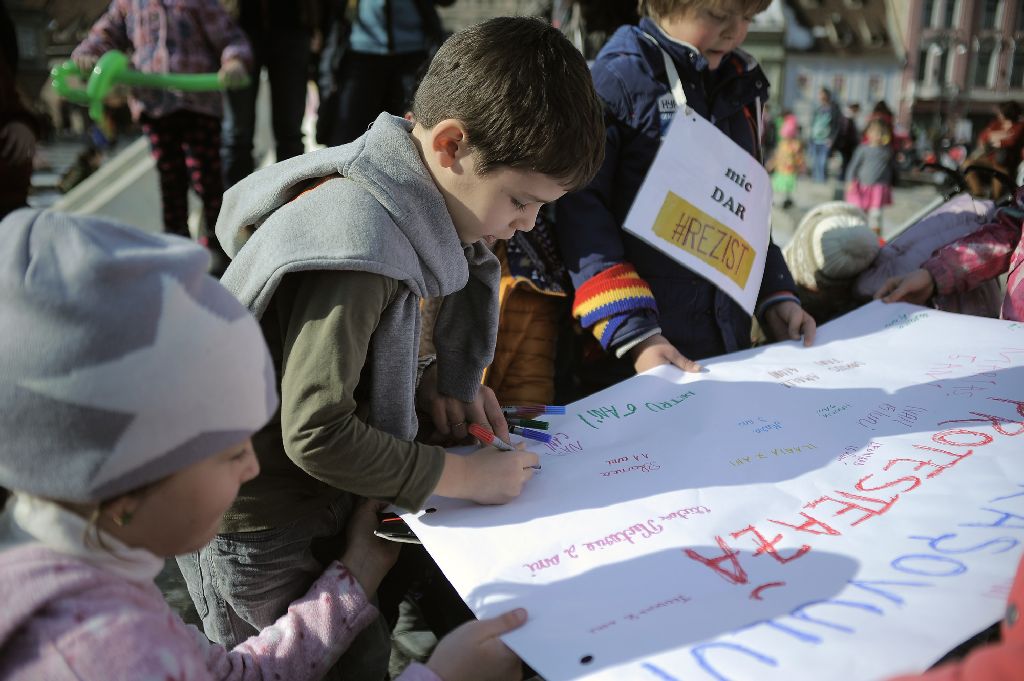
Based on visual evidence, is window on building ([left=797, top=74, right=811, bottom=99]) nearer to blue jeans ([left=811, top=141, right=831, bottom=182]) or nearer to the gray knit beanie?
blue jeans ([left=811, top=141, right=831, bottom=182])

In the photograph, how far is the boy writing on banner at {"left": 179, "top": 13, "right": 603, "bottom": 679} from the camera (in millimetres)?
1014

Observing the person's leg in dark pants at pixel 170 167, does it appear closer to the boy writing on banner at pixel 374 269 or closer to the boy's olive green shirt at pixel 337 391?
the boy writing on banner at pixel 374 269

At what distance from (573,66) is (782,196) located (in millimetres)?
11063

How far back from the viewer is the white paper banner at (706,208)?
1.68 metres

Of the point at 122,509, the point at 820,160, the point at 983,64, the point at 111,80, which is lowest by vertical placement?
the point at 820,160

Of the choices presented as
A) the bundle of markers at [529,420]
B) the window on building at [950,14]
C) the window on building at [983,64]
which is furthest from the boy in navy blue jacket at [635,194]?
the window on building at [983,64]

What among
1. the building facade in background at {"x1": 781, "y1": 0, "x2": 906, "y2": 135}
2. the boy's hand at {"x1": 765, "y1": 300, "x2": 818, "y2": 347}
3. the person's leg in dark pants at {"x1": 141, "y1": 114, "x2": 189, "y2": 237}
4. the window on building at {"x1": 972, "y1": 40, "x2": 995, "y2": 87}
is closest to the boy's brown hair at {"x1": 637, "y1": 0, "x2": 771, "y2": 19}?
the boy's hand at {"x1": 765, "y1": 300, "x2": 818, "y2": 347}

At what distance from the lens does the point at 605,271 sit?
175 centimetres

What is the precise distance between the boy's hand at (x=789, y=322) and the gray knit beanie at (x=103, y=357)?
1401mm

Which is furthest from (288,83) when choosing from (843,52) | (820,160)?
(843,52)

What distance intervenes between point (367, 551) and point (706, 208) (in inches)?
40.5

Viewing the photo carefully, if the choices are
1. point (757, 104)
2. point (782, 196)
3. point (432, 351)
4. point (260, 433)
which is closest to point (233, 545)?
point (260, 433)

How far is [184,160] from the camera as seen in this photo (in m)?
3.34

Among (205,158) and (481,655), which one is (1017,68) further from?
(481,655)
